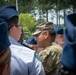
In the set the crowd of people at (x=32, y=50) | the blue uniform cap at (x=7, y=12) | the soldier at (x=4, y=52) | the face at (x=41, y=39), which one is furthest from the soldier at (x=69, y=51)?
the face at (x=41, y=39)

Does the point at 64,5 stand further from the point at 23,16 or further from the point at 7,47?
the point at 7,47

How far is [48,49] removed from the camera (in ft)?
15.0

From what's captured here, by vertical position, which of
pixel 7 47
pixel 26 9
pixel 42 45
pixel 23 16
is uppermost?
pixel 7 47

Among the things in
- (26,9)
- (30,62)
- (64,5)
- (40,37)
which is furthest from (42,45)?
(26,9)

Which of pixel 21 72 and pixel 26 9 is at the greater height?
pixel 21 72

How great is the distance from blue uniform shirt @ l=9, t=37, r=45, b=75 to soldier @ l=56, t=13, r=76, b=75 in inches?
39.8

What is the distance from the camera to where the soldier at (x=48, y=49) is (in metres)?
4.51

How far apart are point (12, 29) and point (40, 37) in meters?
1.79

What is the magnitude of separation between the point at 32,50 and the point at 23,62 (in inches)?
9.2

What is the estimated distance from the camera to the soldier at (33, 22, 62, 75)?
4512 mm

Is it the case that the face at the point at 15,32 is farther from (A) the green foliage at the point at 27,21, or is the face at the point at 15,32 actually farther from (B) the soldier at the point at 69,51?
(A) the green foliage at the point at 27,21

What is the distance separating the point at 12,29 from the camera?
3408mm

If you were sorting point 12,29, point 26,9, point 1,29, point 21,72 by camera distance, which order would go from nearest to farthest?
point 1,29 → point 21,72 → point 12,29 → point 26,9

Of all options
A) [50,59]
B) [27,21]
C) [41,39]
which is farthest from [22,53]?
[27,21]
